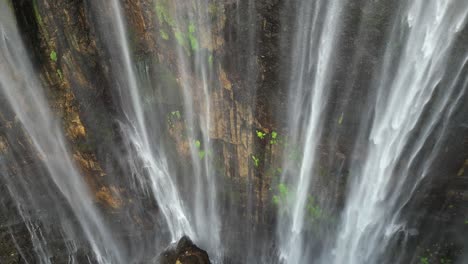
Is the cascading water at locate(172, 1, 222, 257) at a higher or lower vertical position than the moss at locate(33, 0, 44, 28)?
lower

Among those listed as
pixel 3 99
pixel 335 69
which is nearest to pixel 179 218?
pixel 3 99

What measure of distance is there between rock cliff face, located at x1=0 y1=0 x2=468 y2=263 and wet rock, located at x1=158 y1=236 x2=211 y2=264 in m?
0.05

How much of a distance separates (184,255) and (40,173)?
3.78m

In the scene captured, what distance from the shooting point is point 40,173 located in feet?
27.7

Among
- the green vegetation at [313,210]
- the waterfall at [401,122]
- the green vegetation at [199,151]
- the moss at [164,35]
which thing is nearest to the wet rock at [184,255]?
the green vegetation at [199,151]

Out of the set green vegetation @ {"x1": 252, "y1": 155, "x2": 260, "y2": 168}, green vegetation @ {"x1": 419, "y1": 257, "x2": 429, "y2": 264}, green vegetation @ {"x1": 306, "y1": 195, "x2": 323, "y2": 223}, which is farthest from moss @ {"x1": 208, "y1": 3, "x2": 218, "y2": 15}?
green vegetation @ {"x1": 419, "y1": 257, "x2": 429, "y2": 264}

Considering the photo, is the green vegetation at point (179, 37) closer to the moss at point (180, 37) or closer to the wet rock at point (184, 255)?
the moss at point (180, 37)

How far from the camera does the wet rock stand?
7426mm

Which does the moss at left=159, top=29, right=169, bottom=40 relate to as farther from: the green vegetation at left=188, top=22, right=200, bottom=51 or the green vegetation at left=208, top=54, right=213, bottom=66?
the green vegetation at left=208, top=54, right=213, bottom=66

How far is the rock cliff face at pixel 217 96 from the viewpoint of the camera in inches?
241

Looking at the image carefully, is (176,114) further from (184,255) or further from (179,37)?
(184,255)

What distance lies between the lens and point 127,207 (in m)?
8.83

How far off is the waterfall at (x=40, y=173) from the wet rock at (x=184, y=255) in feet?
6.90

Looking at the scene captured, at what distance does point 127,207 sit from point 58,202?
160 centimetres
